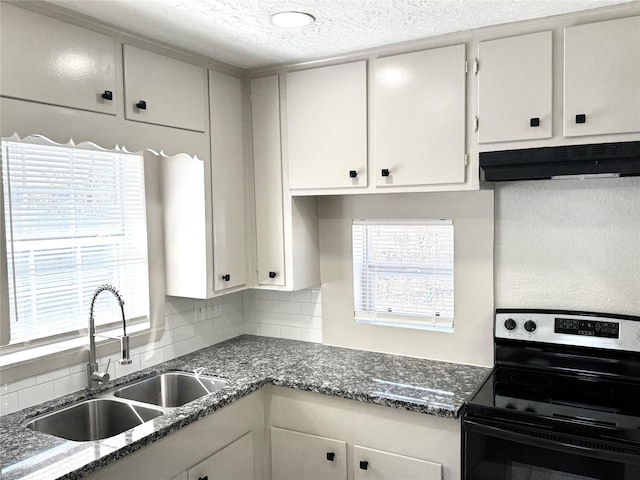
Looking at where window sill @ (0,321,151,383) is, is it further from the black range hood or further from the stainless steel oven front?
the black range hood

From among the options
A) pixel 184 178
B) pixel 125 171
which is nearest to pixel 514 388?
pixel 184 178

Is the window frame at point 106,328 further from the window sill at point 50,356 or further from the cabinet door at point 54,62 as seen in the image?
the cabinet door at point 54,62

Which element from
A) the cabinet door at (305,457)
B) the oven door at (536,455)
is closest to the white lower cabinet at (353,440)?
the cabinet door at (305,457)

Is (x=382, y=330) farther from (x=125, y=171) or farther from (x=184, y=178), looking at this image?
(x=125, y=171)

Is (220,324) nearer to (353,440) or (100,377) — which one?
(100,377)

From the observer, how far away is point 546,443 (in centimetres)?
180

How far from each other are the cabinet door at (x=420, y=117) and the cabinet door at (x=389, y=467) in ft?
3.82

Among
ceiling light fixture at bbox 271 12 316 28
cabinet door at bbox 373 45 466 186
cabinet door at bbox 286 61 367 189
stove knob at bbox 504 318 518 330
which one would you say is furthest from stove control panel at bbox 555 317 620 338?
ceiling light fixture at bbox 271 12 316 28

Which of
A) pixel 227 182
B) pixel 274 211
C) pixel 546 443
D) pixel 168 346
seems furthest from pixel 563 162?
pixel 168 346

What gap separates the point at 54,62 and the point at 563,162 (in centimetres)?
191

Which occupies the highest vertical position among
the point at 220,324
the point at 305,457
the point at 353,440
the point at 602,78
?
the point at 602,78

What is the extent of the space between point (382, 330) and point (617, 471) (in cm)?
127

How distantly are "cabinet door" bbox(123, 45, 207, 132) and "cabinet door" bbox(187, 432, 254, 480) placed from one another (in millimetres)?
1421

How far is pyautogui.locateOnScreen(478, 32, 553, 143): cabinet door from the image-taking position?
2.06 metres
